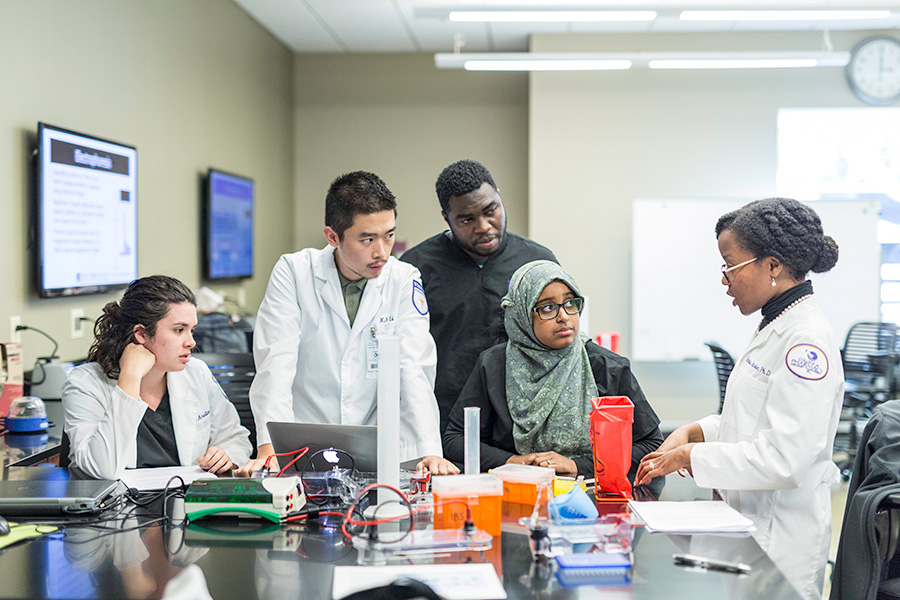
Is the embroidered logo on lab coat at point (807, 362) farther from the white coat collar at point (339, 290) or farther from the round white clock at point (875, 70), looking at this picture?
the round white clock at point (875, 70)

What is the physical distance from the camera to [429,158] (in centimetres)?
648

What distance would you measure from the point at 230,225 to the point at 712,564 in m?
4.18

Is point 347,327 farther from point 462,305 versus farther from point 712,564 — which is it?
point 712,564

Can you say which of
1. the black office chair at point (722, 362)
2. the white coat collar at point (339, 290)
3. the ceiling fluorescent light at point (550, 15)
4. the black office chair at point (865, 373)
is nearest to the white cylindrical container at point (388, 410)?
the white coat collar at point (339, 290)

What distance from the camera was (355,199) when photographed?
81.6 inches

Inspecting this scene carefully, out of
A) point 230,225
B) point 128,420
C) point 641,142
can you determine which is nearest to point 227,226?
point 230,225

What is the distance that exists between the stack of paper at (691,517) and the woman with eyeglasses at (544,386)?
279 millimetres

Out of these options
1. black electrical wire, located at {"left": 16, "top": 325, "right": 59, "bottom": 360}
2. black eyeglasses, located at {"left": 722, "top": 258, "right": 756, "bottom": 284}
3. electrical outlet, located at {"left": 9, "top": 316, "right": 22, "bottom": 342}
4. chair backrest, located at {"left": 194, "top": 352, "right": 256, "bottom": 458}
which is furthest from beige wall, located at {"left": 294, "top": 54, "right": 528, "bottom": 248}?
black eyeglasses, located at {"left": 722, "top": 258, "right": 756, "bottom": 284}

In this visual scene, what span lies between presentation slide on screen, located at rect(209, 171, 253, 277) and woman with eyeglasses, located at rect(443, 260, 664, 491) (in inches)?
119

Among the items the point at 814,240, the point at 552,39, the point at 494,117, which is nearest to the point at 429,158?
the point at 494,117

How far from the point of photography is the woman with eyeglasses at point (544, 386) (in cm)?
194

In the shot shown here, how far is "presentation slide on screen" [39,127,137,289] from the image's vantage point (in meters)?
3.01

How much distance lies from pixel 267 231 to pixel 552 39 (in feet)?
8.26

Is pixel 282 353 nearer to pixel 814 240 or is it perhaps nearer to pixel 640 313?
pixel 814 240
